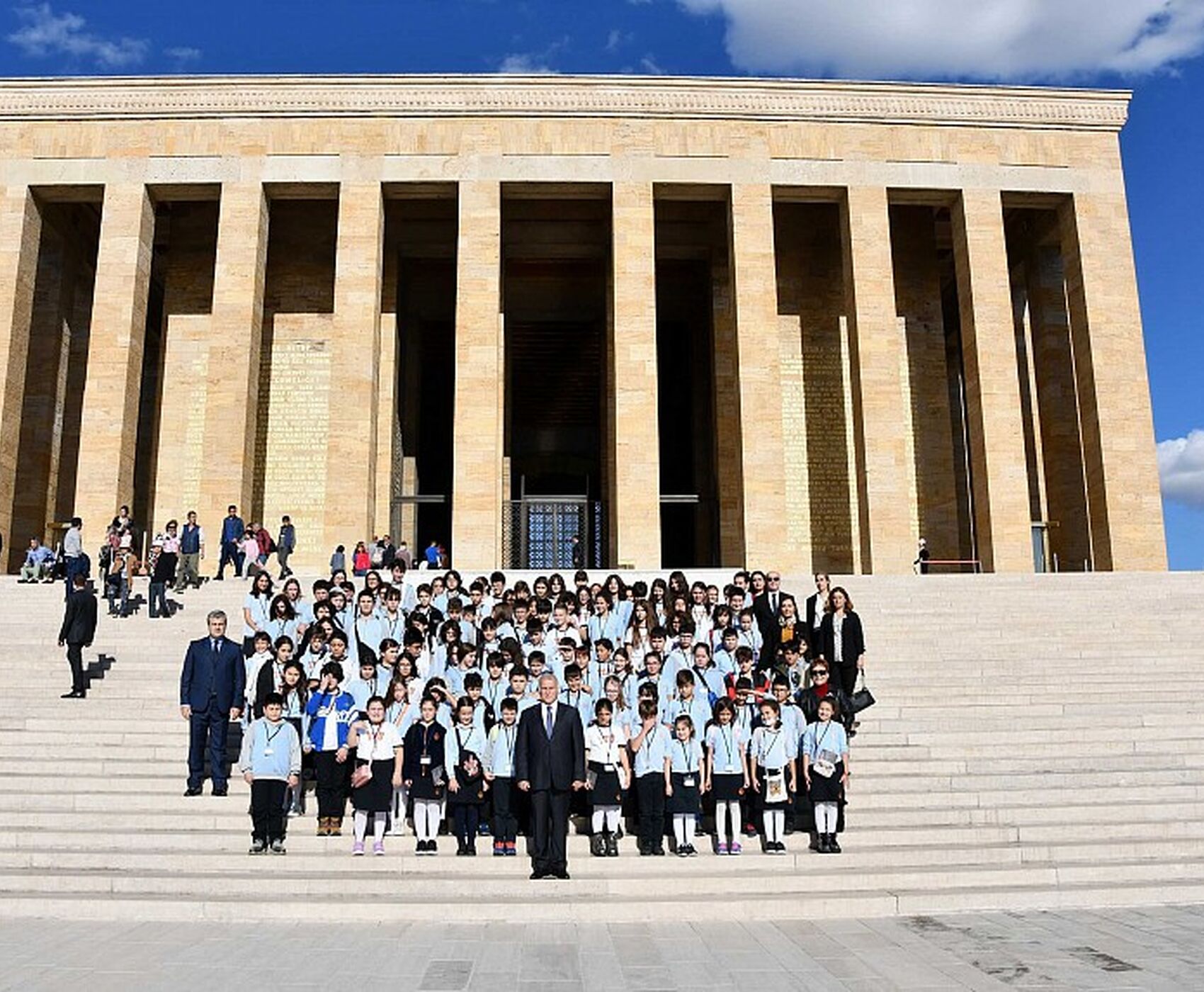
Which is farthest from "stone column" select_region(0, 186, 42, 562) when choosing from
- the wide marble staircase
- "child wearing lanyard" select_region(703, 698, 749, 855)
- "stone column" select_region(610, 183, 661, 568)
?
"child wearing lanyard" select_region(703, 698, 749, 855)

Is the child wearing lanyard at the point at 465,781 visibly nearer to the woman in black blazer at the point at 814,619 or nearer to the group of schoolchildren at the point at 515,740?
the group of schoolchildren at the point at 515,740

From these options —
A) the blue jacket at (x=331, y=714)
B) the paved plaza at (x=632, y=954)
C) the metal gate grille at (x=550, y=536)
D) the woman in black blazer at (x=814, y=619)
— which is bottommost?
the paved plaza at (x=632, y=954)

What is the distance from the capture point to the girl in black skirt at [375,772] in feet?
23.6

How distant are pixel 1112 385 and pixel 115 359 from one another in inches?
859

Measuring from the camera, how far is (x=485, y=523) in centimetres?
2008

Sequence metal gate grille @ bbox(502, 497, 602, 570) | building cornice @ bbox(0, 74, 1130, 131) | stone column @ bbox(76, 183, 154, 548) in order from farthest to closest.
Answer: metal gate grille @ bbox(502, 497, 602, 570)
building cornice @ bbox(0, 74, 1130, 131)
stone column @ bbox(76, 183, 154, 548)

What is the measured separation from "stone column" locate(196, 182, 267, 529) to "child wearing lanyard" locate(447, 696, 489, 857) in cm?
1432

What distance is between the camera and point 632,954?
17.9 feet

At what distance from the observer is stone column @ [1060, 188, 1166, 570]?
68.1 feet

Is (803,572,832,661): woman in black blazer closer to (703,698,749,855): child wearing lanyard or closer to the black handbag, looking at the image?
the black handbag

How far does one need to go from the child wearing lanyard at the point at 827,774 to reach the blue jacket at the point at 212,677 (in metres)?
4.94


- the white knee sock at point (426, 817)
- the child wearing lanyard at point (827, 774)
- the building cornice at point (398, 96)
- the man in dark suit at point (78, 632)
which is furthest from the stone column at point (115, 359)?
the child wearing lanyard at point (827, 774)

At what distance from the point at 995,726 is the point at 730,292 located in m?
15.0

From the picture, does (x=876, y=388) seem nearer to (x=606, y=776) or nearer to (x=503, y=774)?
(x=606, y=776)
